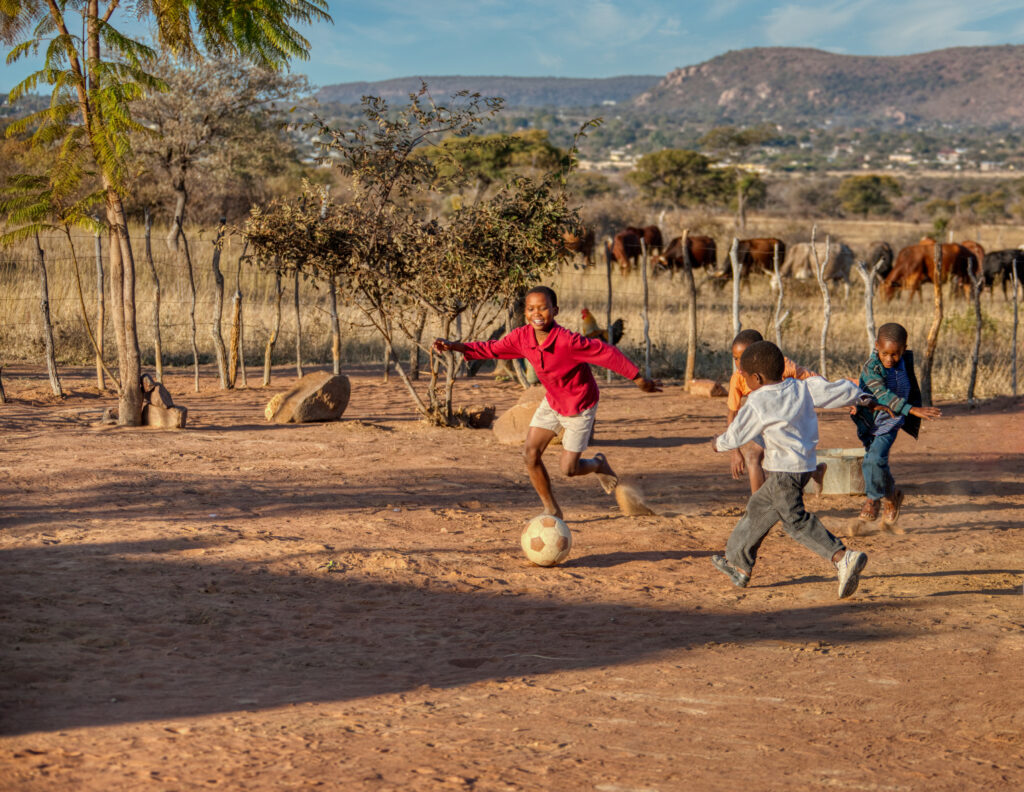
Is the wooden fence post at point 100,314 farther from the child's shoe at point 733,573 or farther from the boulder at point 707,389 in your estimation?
the child's shoe at point 733,573

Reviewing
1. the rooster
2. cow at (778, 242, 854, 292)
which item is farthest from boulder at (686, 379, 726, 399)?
cow at (778, 242, 854, 292)

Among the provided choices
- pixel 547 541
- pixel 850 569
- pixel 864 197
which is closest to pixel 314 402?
pixel 547 541

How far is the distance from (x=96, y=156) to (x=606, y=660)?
6.50m

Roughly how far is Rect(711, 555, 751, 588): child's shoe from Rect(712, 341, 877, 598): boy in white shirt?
0.28 metres

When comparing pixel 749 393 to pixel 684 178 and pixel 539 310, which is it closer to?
pixel 539 310

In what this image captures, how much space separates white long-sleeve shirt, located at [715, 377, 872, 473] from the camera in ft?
16.0

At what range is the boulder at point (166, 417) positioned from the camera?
9398mm

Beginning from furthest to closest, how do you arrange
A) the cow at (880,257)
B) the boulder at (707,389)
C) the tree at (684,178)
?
the tree at (684,178), the cow at (880,257), the boulder at (707,389)

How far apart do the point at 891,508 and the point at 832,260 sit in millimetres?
16656

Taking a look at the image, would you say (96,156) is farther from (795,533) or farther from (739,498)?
(795,533)

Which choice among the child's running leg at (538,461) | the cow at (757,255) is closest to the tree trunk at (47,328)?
the child's running leg at (538,461)

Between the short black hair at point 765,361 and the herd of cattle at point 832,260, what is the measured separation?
1299cm

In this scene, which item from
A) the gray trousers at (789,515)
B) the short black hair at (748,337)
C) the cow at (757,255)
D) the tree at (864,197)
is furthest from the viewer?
the tree at (864,197)

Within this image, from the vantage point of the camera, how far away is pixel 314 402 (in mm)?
9906
